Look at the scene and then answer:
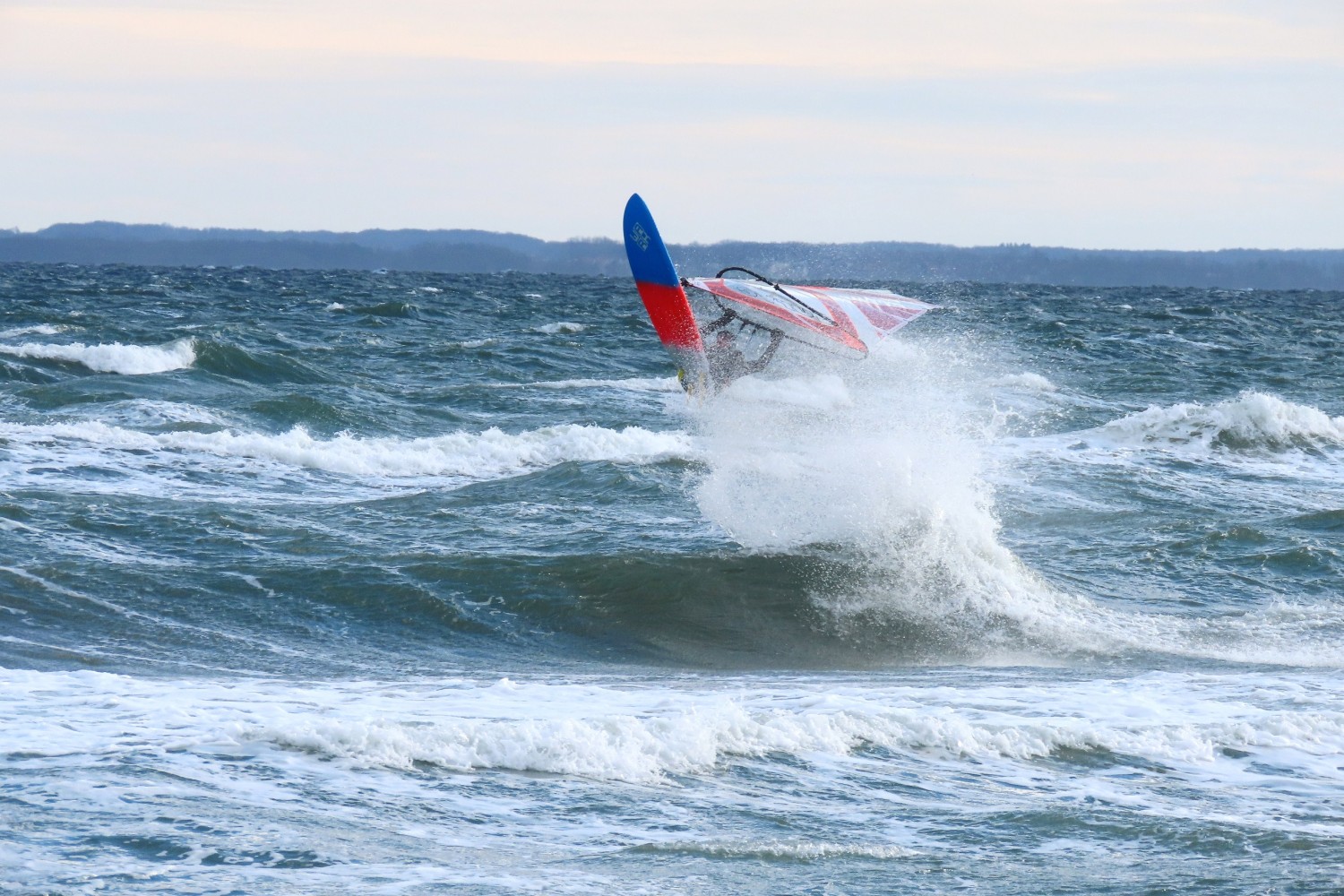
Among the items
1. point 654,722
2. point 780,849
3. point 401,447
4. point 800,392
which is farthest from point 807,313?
point 800,392

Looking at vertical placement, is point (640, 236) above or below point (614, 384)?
above

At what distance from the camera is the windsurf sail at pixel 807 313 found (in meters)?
13.6

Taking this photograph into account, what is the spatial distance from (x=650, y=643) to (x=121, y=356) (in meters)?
18.7

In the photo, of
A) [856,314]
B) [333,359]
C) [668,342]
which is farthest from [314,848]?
[333,359]

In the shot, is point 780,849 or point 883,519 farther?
point 883,519

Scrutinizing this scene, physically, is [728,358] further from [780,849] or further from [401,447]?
[780,849]

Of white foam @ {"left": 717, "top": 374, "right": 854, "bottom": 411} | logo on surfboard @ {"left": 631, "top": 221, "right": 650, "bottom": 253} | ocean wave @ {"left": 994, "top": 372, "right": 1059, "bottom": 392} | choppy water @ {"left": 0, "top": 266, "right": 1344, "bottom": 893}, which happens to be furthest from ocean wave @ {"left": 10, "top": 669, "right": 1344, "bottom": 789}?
ocean wave @ {"left": 994, "top": 372, "right": 1059, "bottom": 392}

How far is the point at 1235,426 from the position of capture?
Answer: 22766 millimetres

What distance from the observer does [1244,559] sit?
14148 mm

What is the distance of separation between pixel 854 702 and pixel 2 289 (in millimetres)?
50984

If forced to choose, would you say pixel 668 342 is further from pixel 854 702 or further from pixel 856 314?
pixel 854 702

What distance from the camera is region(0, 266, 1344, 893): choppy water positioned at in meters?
→ 6.21

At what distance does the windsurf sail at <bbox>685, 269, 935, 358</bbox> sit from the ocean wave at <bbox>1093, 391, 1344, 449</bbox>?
9322mm

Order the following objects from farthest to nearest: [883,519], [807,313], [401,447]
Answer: [401,447] < [807,313] < [883,519]
